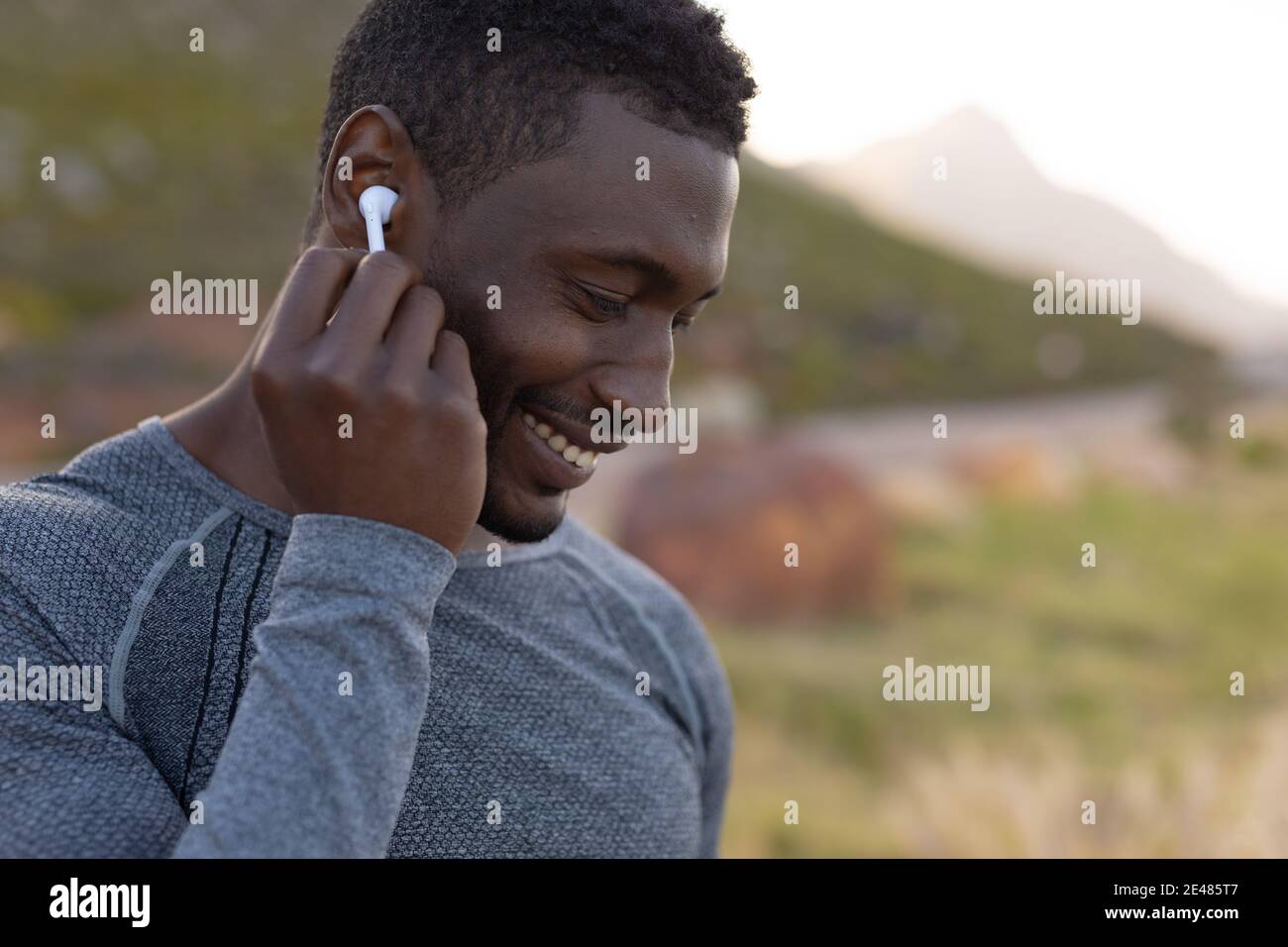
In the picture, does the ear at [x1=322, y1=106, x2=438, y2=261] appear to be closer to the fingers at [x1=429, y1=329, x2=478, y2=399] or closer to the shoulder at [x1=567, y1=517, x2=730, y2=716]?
the fingers at [x1=429, y1=329, x2=478, y2=399]

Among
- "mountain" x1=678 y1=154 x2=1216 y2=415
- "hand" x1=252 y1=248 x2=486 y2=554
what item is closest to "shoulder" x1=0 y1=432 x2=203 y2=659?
"hand" x1=252 y1=248 x2=486 y2=554

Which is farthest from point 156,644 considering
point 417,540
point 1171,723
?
point 1171,723

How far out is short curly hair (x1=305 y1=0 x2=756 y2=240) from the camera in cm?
187

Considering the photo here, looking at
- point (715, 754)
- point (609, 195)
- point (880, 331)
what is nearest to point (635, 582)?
point (715, 754)

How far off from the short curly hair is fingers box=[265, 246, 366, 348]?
1.17ft

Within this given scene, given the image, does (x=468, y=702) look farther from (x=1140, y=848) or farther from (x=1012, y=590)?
(x=1012, y=590)

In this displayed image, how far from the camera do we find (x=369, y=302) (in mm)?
1542

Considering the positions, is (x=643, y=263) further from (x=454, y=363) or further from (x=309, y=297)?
(x=309, y=297)

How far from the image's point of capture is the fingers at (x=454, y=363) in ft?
5.08

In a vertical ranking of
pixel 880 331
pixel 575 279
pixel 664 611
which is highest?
pixel 880 331

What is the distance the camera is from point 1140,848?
525 cm

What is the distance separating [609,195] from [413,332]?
1.45 ft

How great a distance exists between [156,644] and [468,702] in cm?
51

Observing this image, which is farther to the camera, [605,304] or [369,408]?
[605,304]
